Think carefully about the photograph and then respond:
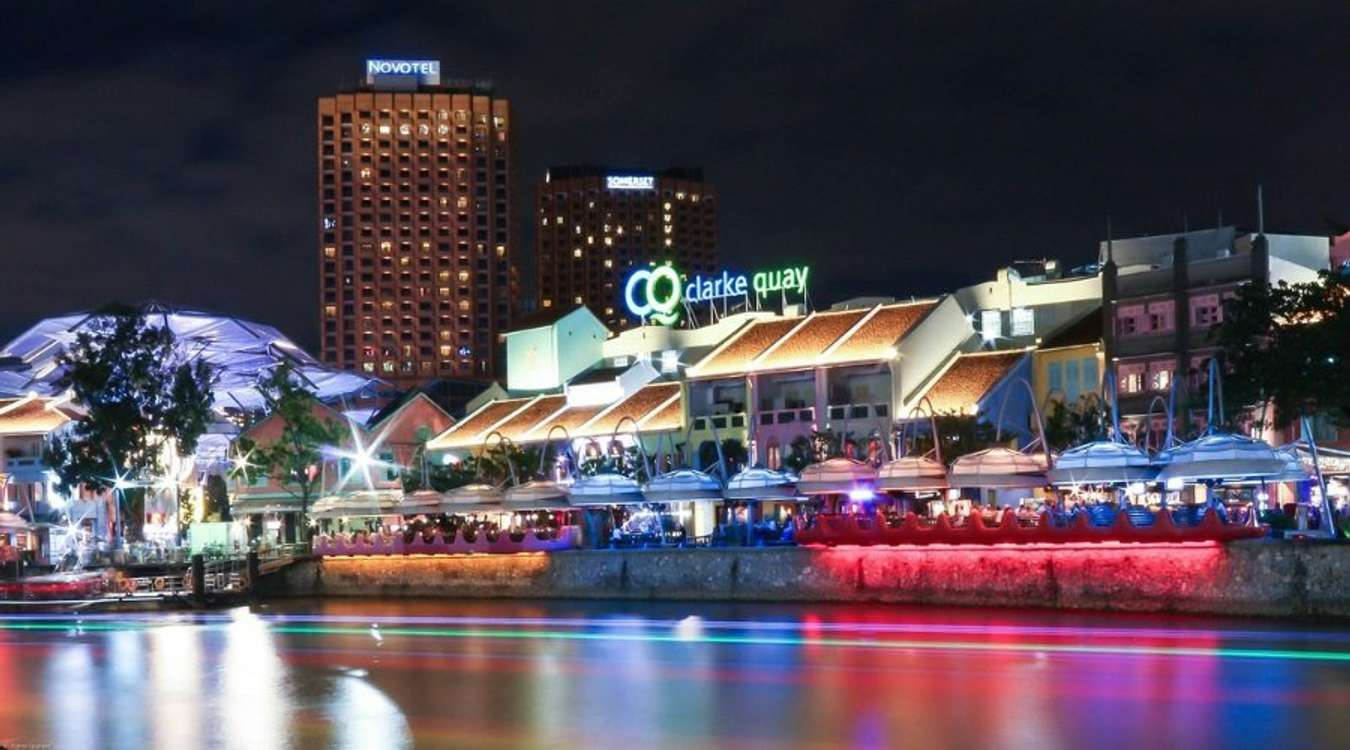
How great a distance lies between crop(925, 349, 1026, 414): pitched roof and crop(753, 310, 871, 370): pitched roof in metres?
6.75

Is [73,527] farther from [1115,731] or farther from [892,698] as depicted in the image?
[1115,731]

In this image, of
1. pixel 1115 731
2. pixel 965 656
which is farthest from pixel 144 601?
pixel 1115 731

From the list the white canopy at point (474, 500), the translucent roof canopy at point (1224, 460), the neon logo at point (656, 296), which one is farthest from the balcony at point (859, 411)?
the translucent roof canopy at point (1224, 460)

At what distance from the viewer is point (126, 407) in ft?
306

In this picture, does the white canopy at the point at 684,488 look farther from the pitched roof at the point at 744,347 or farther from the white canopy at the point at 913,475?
the pitched roof at the point at 744,347

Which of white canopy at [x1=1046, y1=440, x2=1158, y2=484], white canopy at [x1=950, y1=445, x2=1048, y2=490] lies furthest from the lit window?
white canopy at [x1=1046, y1=440, x2=1158, y2=484]

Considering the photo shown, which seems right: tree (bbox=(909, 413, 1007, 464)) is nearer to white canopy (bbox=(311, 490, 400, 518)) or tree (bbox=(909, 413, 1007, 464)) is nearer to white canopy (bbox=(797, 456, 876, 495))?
white canopy (bbox=(797, 456, 876, 495))

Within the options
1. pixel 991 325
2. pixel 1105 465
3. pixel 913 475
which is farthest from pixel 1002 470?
pixel 991 325

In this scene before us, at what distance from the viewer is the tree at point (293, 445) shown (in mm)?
91812

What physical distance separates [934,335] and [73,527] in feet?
157

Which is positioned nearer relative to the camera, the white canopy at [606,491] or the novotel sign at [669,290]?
the white canopy at [606,491]

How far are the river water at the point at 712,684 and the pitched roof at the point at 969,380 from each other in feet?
66.1

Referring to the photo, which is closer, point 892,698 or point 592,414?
point 892,698

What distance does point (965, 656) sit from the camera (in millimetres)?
42750
